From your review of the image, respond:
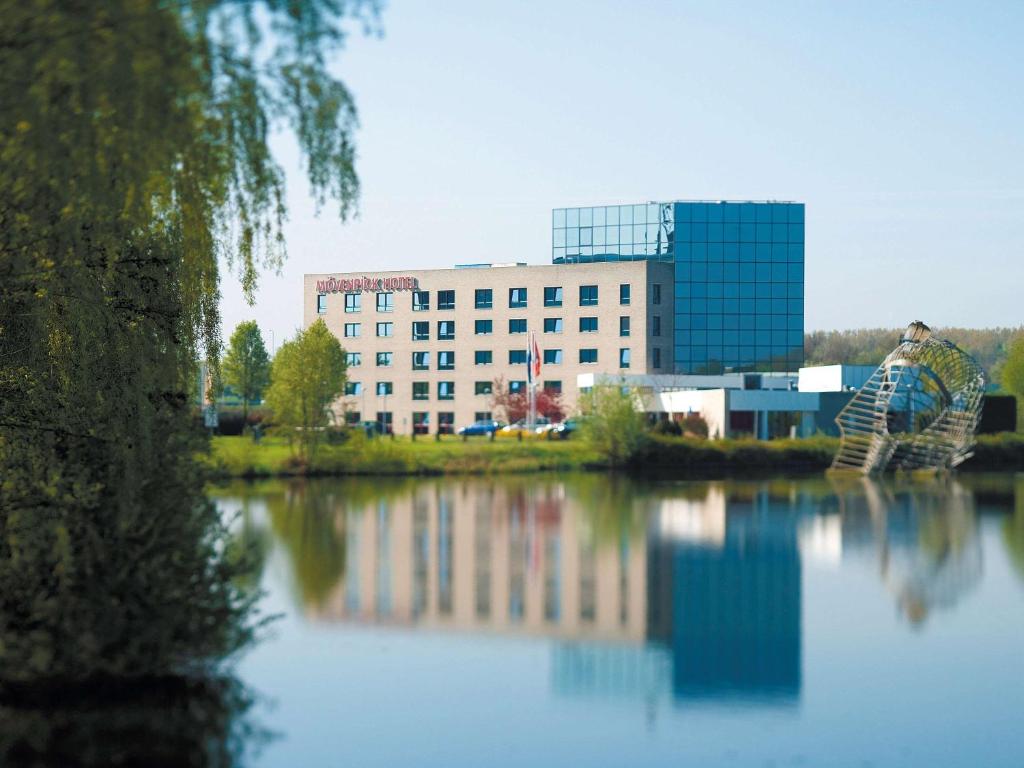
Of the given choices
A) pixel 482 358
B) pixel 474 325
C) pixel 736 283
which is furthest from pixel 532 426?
pixel 736 283

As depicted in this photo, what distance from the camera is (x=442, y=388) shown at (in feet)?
355

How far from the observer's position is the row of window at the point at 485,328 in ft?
337

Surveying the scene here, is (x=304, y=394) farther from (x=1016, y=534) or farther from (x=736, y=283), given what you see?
(x=736, y=283)

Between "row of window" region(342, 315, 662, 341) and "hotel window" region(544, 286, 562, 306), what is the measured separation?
3.72ft

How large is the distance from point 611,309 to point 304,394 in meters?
43.7

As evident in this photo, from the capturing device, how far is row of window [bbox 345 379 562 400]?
104 m

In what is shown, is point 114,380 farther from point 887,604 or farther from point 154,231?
point 887,604

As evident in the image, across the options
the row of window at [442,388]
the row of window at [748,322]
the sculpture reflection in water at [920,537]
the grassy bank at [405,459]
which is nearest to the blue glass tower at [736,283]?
the row of window at [748,322]

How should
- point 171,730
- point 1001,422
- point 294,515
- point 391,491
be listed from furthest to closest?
1. point 1001,422
2. point 391,491
3. point 294,515
4. point 171,730

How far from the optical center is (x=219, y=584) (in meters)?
15.7

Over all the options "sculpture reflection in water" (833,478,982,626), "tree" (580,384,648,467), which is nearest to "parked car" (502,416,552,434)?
"tree" (580,384,648,467)

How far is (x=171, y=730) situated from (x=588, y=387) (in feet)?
277

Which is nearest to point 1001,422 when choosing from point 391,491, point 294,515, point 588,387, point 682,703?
point 588,387

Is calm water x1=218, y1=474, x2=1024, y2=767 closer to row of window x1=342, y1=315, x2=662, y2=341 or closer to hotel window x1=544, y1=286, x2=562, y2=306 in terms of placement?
row of window x1=342, y1=315, x2=662, y2=341
